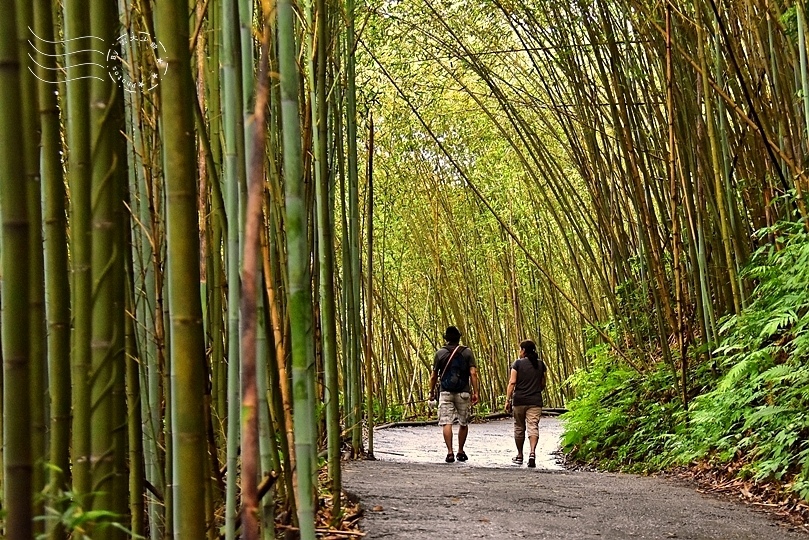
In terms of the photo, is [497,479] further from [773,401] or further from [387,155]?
[387,155]

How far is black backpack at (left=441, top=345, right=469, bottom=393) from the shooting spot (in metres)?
6.82

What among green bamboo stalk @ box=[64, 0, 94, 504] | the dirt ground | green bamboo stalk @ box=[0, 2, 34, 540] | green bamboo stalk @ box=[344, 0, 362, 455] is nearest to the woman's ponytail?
the dirt ground

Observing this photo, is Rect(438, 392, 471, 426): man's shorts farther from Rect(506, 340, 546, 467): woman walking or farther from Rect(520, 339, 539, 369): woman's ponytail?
Rect(520, 339, 539, 369): woman's ponytail

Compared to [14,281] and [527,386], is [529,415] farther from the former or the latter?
[14,281]

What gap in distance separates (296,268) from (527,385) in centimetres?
598

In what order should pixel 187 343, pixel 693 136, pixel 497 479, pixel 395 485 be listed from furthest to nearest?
pixel 693 136, pixel 497 479, pixel 395 485, pixel 187 343

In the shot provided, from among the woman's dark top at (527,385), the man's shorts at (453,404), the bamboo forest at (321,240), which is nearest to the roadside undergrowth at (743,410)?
the bamboo forest at (321,240)

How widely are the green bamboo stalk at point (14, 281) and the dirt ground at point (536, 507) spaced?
7.48 ft

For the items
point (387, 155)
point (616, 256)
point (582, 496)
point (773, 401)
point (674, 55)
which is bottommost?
point (582, 496)

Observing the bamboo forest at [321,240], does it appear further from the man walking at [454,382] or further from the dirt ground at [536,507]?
the man walking at [454,382]

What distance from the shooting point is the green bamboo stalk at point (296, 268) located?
120cm

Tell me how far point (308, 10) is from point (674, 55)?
11.7 ft

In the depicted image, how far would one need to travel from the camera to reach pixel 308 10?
2.93m

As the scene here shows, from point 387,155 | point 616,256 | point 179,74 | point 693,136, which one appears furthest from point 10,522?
point 387,155
